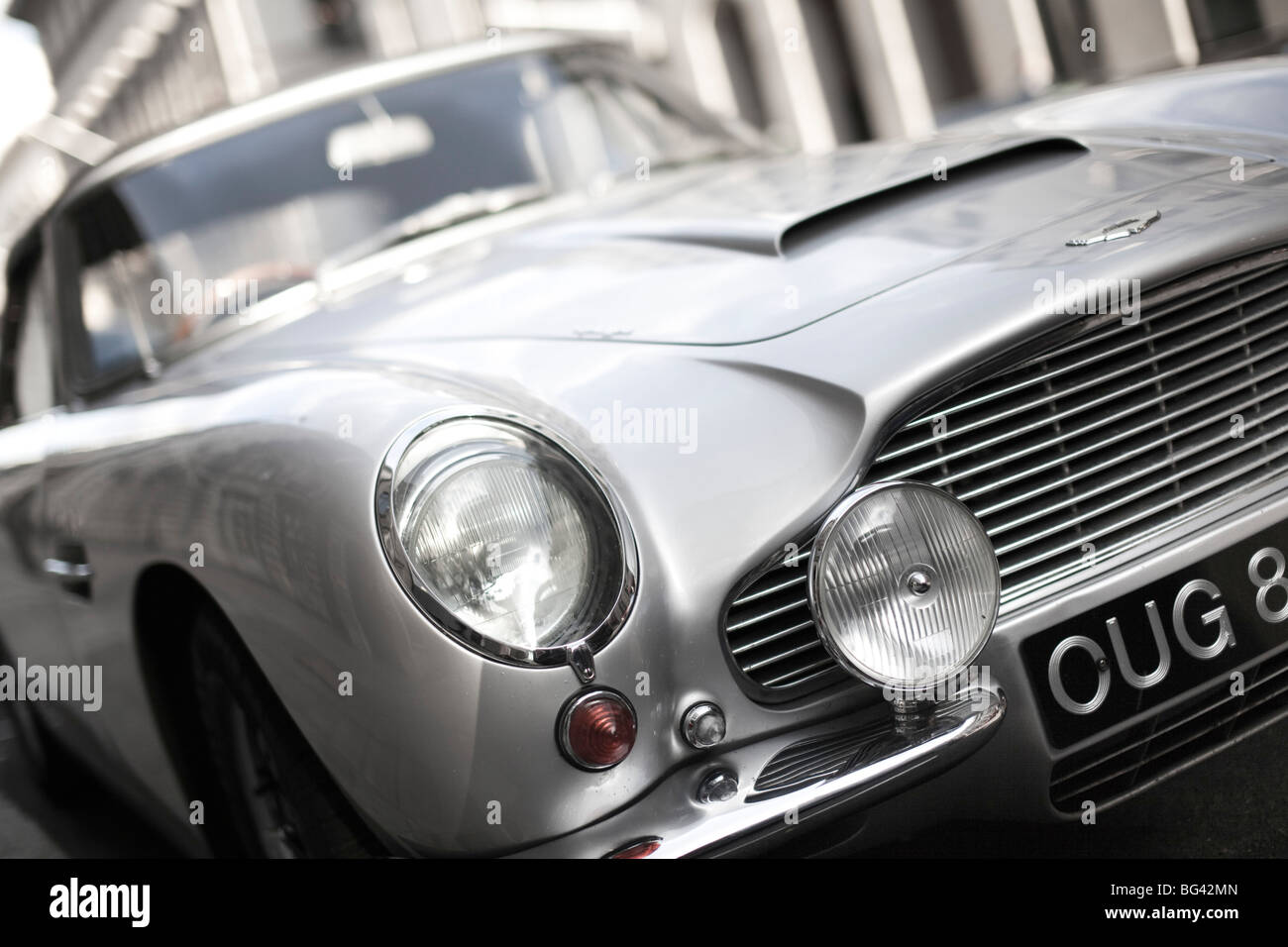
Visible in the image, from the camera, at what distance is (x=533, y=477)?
60.3 inches

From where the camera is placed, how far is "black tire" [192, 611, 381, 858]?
1722 millimetres

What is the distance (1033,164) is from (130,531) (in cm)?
152

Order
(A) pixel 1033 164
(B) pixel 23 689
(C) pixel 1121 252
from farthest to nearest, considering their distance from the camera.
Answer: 1. (B) pixel 23 689
2. (A) pixel 1033 164
3. (C) pixel 1121 252

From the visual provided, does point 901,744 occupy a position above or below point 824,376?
below

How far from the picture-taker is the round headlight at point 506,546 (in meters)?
1.48

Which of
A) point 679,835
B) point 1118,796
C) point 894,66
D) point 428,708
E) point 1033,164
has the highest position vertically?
point 894,66

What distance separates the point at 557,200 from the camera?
9.27 feet

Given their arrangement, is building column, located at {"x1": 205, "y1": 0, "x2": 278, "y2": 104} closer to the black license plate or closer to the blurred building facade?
the blurred building facade

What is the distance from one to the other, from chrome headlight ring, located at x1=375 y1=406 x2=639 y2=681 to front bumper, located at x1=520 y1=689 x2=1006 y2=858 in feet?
0.57

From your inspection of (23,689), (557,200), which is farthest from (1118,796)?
(23,689)

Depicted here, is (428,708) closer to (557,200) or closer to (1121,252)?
(1121,252)
